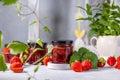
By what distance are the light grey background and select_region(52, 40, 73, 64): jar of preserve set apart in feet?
4.16

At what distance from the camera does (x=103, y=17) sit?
1.13 metres

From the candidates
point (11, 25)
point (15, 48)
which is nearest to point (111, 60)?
point (15, 48)

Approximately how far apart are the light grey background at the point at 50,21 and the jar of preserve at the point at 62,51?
127 centimetres

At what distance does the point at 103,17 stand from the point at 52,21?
1.19 metres

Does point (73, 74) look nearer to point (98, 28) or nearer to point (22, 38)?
point (98, 28)

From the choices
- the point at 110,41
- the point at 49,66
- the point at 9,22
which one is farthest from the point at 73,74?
the point at 9,22

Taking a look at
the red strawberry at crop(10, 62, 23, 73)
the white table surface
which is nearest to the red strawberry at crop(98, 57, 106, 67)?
the white table surface

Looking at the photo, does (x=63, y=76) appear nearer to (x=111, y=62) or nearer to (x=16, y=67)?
(x=16, y=67)

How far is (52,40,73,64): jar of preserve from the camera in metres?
0.87

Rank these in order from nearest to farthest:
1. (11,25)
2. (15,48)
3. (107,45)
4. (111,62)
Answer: (15,48) → (111,62) → (107,45) → (11,25)

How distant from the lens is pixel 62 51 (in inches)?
34.2

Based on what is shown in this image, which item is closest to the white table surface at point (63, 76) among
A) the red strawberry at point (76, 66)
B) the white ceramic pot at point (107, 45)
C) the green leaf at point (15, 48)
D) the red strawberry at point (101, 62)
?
the red strawberry at point (76, 66)

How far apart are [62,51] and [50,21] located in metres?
1.43

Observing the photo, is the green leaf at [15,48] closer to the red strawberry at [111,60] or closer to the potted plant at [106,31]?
the red strawberry at [111,60]
